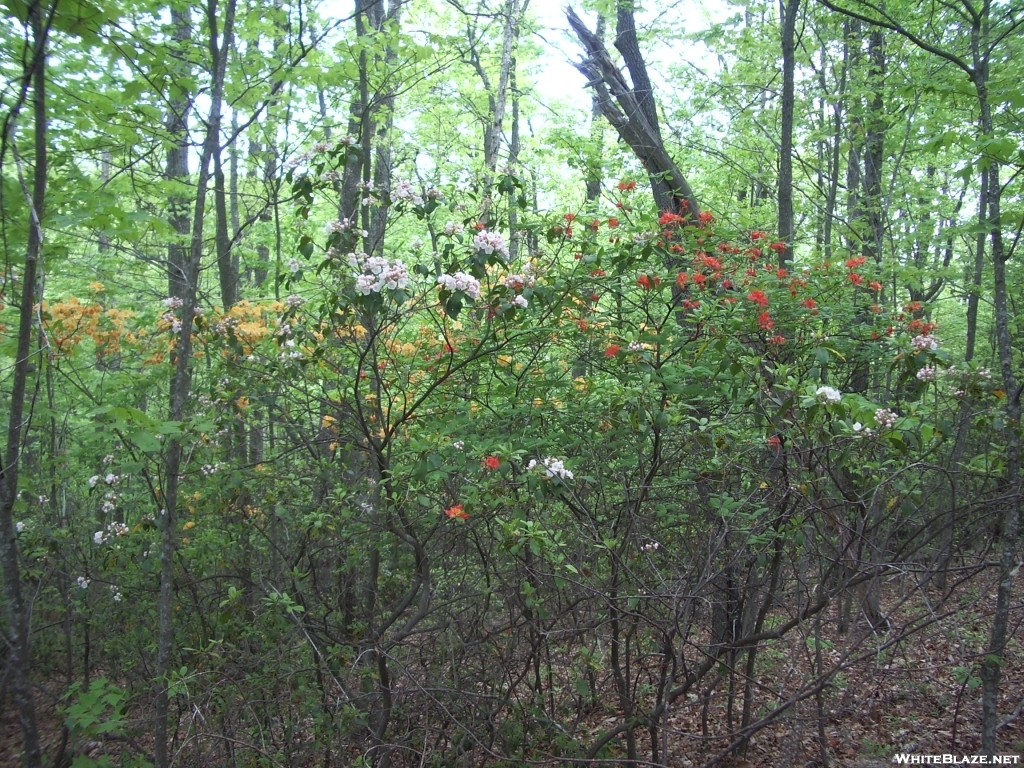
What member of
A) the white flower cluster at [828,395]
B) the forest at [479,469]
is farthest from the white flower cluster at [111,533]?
the white flower cluster at [828,395]

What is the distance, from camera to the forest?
10.6ft

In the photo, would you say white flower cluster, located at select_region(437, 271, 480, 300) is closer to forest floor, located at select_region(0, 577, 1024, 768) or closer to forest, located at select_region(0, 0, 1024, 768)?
forest, located at select_region(0, 0, 1024, 768)

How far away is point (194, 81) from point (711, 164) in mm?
8838

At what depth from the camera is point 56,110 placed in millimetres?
3268

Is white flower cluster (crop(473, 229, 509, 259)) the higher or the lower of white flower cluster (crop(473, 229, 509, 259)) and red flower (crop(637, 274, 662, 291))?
the higher

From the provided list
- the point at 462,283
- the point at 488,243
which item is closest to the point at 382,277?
the point at 462,283

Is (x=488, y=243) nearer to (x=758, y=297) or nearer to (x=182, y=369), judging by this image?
(x=758, y=297)

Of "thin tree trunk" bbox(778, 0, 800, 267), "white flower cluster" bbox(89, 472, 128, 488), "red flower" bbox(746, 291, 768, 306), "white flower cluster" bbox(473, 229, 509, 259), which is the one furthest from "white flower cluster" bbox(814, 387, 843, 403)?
"white flower cluster" bbox(89, 472, 128, 488)

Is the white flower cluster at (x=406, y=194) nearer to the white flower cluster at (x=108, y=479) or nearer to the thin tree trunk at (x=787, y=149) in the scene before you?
the thin tree trunk at (x=787, y=149)

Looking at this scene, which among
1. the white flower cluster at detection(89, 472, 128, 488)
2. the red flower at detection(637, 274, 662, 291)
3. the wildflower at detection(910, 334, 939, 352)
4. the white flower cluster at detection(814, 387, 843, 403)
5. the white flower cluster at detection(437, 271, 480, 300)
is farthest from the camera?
the white flower cluster at detection(89, 472, 128, 488)

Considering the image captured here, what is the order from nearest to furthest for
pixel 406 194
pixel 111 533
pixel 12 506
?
1. pixel 12 506
2. pixel 406 194
3. pixel 111 533

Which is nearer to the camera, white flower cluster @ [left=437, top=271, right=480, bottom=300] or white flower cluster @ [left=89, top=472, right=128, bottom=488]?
white flower cluster @ [left=437, top=271, right=480, bottom=300]

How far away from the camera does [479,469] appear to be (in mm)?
3793

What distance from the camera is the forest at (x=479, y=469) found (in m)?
3.23
